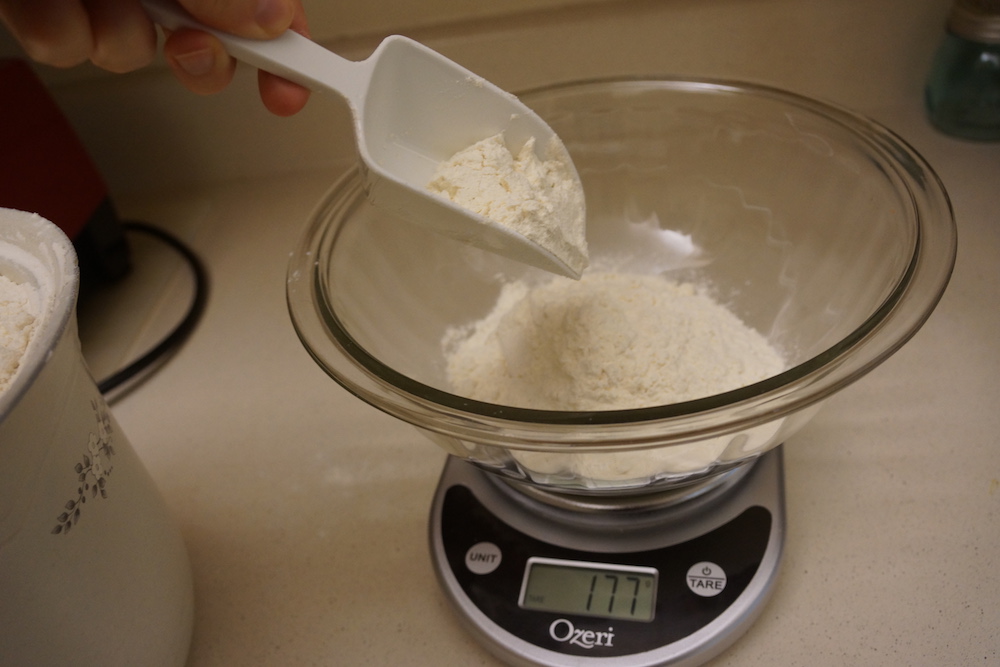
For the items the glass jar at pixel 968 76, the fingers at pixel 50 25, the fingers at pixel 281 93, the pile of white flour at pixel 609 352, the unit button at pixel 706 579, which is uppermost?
the fingers at pixel 50 25

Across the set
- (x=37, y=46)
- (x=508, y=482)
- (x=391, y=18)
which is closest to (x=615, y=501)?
(x=508, y=482)

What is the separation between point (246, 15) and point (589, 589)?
0.43 meters

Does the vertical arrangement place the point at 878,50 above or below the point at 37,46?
below

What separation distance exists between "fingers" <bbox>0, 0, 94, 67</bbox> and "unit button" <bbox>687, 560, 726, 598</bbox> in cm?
54

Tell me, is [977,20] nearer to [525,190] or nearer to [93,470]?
[525,190]

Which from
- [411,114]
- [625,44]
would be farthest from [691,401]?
[625,44]

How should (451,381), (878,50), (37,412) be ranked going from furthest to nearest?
(878,50) → (451,381) → (37,412)

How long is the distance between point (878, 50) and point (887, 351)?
2.03ft

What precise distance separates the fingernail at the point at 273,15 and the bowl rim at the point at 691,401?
16 cm

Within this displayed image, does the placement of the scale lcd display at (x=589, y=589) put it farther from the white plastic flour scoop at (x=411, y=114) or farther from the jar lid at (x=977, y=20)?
the jar lid at (x=977, y=20)

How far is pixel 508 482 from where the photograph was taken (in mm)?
516

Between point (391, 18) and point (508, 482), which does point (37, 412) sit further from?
point (391, 18)

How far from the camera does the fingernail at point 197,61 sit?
469 millimetres

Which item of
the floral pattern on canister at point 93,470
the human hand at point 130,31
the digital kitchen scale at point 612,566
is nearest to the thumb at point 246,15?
the human hand at point 130,31
